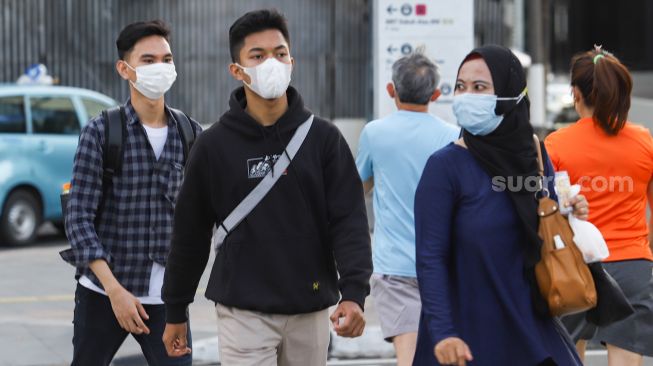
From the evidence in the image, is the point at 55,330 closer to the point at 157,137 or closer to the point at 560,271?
the point at 157,137

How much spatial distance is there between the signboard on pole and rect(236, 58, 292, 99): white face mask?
807cm

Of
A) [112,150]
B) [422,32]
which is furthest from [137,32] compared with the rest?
[422,32]

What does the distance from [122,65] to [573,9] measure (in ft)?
135

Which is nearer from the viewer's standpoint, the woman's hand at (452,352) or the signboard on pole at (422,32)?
the woman's hand at (452,352)

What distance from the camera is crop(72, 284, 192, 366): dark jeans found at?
4.93 m

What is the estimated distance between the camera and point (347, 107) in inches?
776

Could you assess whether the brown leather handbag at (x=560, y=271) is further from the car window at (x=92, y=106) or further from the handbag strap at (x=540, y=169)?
the car window at (x=92, y=106)

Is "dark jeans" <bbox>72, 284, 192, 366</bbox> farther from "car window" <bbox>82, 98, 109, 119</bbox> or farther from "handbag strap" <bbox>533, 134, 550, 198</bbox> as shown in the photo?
"car window" <bbox>82, 98, 109, 119</bbox>

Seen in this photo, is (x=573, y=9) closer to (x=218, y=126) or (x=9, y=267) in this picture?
(x=9, y=267)

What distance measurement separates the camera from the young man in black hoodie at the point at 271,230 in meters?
4.22

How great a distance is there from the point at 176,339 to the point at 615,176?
2181 millimetres

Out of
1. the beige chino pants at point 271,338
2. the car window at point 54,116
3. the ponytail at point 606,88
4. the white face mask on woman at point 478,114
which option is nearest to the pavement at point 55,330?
the car window at point 54,116

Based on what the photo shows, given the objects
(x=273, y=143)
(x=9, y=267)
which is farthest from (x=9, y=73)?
(x=273, y=143)

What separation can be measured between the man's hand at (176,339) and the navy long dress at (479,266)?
2.98ft
